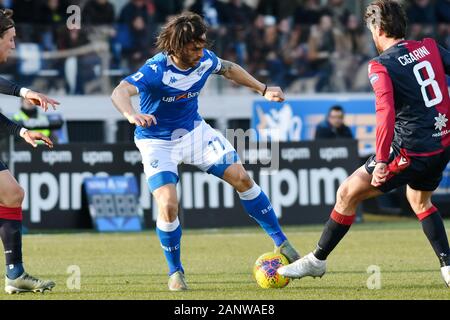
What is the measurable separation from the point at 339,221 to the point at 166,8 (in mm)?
13944

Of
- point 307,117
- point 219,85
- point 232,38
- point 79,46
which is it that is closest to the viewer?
point 79,46

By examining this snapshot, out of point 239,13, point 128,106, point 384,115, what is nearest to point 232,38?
point 239,13

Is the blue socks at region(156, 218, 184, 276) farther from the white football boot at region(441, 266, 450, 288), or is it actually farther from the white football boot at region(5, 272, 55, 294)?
the white football boot at region(441, 266, 450, 288)

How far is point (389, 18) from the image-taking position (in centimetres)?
845

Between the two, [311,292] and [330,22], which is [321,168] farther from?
[311,292]

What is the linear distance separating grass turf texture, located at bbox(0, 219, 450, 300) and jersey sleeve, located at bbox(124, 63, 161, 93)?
1.74 m

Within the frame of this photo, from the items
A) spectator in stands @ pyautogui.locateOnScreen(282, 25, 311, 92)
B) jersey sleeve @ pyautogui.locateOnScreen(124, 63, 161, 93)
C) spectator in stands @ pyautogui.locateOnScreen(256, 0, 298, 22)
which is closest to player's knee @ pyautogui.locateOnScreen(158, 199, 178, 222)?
jersey sleeve @ pyautogui.locateOnScreen(124, 63, 161, 93)

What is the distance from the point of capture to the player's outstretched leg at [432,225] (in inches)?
350

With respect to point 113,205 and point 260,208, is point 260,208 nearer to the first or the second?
point 260,208

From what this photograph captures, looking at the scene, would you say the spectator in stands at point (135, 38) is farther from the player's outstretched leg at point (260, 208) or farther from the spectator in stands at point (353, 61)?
the player's outstretched leg at point (260, 208)

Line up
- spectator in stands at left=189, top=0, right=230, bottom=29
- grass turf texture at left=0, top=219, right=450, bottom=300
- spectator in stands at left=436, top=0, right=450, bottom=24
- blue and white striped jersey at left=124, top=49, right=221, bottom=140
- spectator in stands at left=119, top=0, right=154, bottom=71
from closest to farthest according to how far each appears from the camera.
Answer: grass turf texture at left=0, top=219, right=450, bottom=300 < blue and white striped jersey at left=124, top=49, right=221, bottom=140 < spectator in stands at left=119, top=0, right=154, bottom=71 < spectator in stands at left=189, top=0, right=230, bottom=29 < spectator in stands at left=436, top=0, right=450, bottom=24

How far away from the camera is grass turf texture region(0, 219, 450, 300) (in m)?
8.59
